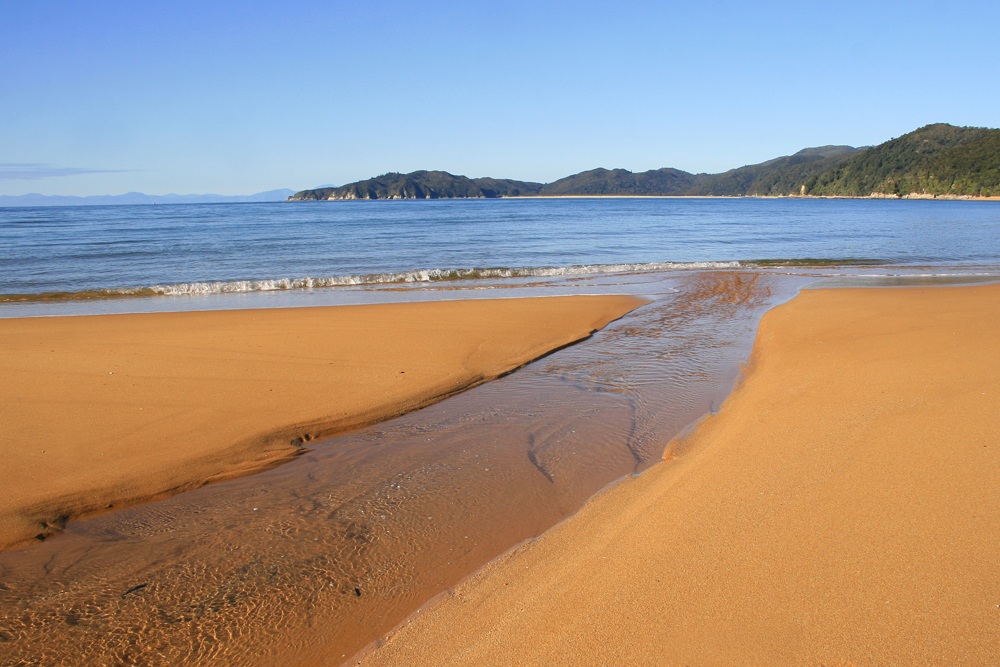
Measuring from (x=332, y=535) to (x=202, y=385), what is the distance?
12.9ft

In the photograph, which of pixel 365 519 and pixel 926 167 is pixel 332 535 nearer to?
pixel 365 519

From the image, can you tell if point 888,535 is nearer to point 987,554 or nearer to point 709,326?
point 987,554

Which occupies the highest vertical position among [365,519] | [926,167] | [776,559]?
[926,167]

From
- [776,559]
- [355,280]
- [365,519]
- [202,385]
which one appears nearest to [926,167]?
[355,280]

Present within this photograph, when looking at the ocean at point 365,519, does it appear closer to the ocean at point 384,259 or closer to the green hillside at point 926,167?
the ocean at point 384,259

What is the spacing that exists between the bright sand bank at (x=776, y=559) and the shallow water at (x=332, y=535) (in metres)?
0.40

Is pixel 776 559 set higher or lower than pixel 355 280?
higher

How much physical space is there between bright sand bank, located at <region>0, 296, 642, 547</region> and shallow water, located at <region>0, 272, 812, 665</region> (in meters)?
0.36

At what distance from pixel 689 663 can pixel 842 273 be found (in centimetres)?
2119

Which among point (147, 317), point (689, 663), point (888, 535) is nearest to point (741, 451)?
point (888, 535)

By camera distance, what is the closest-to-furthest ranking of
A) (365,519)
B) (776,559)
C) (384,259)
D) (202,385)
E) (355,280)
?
(776,559)
(365,519)
(202,385)
(355,280)
(384,259)

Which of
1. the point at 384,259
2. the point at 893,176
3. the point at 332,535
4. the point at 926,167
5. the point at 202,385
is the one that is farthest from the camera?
the point at 893,176

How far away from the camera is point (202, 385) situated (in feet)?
24.5

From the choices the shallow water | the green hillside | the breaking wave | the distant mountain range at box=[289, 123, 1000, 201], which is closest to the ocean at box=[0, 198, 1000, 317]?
the breaking wave
